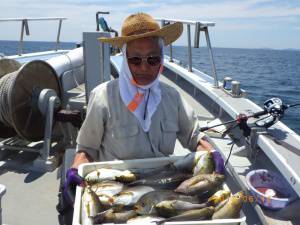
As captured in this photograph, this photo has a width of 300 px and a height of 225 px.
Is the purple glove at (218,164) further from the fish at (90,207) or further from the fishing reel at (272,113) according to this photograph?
the fishing reel at (272,113)

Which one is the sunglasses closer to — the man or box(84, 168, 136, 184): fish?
the man

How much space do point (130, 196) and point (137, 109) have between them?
0.74 m

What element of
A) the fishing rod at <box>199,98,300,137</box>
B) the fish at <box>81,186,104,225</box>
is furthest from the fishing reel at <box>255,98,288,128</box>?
the fish at <box>81,186,104,225</box>

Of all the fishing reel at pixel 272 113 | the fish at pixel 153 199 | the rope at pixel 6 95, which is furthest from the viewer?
the rope at pixel 6 95

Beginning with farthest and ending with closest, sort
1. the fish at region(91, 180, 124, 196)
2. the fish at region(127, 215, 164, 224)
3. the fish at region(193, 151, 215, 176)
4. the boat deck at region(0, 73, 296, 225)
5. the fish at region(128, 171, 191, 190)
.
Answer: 1. the boat deck at region(0, 73, 296, 225)
2. the fish at region(193, 151, 215, 176)
3. the fish at region(128, 171, 191, 190)
4. the fish at region(91, 180, 124, 196)
5. the fish at region(127, 215, 164, 224)

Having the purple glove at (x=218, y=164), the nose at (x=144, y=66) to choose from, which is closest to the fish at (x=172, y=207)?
the purple glove at (x=218, y=164)

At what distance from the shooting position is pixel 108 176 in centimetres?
200

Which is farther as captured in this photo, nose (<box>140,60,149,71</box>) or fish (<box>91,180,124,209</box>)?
nose (<box>140,60,149,71</box>)

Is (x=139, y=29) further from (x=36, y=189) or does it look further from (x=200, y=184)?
(x=36, y=189)

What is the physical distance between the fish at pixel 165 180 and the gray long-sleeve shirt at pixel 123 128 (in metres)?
0.42

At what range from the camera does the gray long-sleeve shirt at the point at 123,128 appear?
2.40m

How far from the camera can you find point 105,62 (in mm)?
4328

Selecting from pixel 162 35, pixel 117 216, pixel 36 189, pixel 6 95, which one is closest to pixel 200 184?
pixel 117 216

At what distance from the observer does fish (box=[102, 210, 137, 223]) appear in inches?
64.6
